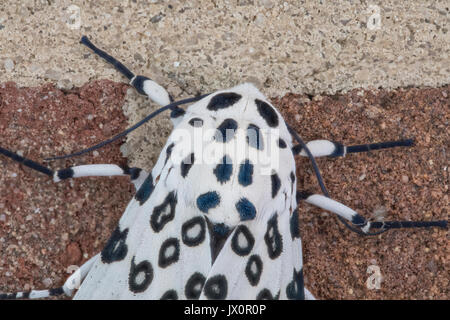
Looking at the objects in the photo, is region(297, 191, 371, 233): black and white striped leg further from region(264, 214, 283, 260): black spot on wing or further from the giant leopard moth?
region(264, 214, 283, 260): black spot on wing

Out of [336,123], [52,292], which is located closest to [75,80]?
[52,292]

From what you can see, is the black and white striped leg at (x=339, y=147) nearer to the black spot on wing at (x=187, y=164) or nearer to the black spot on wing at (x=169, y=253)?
the black spot on wing at (x=187, y=164)

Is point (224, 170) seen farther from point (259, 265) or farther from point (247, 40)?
point (247, 40)

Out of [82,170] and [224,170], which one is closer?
[224,170]

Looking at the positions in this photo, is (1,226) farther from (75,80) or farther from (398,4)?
(398,4)

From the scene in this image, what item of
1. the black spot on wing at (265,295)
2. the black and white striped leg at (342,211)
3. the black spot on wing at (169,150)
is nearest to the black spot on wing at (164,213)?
Result: the black spot on wing at (169,150)

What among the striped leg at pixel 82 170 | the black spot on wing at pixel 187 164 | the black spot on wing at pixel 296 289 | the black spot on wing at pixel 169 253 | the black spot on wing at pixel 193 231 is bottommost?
the black spot on wing at pixel 296 289

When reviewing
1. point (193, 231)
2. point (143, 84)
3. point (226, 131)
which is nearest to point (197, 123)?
point (226, 131)
